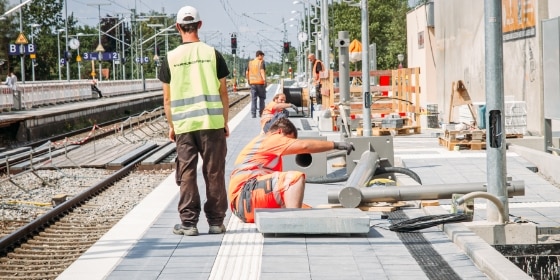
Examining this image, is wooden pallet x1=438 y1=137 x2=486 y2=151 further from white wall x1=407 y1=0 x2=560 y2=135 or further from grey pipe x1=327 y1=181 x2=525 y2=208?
grey pipe x1=327 y1=181 x2=525 y2=208

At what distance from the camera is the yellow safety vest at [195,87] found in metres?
9.52

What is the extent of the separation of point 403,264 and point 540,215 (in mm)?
4197

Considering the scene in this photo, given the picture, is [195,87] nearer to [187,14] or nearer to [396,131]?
[187,14]

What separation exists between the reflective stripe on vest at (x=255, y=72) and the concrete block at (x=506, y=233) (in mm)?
20692

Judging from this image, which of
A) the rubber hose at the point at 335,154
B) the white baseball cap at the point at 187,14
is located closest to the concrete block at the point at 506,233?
the white baseball cap at the point at 187,14

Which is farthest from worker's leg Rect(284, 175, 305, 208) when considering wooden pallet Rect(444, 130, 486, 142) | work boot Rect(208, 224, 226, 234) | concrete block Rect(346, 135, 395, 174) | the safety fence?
the safety fence

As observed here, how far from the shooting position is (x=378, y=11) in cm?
7650

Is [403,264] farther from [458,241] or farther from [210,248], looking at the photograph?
[210,248]

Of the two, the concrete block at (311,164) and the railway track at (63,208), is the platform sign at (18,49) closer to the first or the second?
the railway track at (63,208)

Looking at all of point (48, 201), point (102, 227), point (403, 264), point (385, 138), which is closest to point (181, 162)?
point (403, 264)

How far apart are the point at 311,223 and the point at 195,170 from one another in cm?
112

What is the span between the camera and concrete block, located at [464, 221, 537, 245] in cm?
984

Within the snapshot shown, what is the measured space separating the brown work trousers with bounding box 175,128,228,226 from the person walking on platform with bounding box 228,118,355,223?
48cm

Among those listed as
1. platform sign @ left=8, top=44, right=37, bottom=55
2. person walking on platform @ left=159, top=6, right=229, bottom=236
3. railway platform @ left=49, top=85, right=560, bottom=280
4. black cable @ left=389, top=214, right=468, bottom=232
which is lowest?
railway platform @ left=49, top=85, right=560, bottom=280
